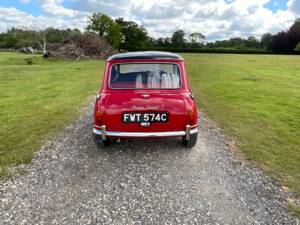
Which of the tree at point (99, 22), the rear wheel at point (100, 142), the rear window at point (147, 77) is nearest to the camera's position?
the rear wheel at point (100, 142)

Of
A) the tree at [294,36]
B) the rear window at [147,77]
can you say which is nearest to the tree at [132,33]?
the tree at [294,36]

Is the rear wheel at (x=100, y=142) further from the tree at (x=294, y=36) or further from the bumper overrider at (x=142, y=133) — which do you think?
the tree at (x=294, y=36)

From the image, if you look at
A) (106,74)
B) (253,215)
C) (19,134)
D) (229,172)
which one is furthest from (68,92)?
(253,215)

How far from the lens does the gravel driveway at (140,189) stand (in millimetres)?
3988

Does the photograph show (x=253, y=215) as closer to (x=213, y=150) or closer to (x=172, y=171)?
(x=172, y=171)

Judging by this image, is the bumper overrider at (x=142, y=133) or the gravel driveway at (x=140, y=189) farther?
the bumper overrider at (x=142, y=133)

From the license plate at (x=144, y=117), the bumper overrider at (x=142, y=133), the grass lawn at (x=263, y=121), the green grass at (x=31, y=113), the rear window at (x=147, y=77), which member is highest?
the rear window at (x=147, y=77)

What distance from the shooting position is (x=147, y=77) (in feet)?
21.7

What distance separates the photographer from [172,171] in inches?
210

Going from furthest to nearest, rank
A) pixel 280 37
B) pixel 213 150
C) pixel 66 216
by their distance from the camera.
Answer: pixel 280 37 < pixel 213 150 < pixel 66 216

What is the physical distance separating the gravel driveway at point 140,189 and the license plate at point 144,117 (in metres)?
0.68

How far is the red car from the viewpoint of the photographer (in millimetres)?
5832

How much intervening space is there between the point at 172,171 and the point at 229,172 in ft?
3.13

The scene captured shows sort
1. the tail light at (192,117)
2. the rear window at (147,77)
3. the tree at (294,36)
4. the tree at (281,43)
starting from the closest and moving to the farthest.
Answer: the tail light at (192,117)
the rear window at (147,77)
the tree at (294,36)
the tree at (281,43)
